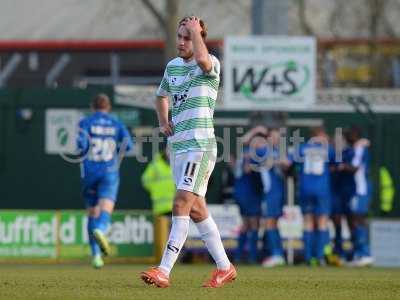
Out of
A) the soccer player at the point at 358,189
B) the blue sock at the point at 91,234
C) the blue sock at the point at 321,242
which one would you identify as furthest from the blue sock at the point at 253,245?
the blue sock at the point at 91,234

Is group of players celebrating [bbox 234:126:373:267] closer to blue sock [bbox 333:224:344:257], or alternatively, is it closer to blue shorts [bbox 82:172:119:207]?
blue sock [bbox 333:224:344:257]

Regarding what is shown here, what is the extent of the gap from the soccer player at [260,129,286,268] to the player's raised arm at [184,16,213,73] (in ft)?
33.8

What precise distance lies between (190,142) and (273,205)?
10397 millimetres

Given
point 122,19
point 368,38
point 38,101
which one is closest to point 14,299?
point 38,101

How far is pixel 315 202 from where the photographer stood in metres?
24.0

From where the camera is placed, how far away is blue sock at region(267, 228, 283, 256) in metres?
23.8

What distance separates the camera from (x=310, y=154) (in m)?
24.0

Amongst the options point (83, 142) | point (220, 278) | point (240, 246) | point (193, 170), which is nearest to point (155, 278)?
point (220, 278)

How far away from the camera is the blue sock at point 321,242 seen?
78.3ft

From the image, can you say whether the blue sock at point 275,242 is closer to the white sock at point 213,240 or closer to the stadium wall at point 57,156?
the stadium wall at point 57,156

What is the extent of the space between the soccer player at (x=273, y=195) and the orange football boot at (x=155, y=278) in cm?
1025

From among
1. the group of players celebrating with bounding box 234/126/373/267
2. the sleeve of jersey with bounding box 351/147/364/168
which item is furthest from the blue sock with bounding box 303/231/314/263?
the sleeve of jersey with bounding box 351/147/364/168

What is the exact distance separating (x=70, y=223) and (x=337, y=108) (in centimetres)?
650

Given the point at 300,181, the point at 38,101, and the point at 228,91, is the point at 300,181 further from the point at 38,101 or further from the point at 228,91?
the point at 38,101
